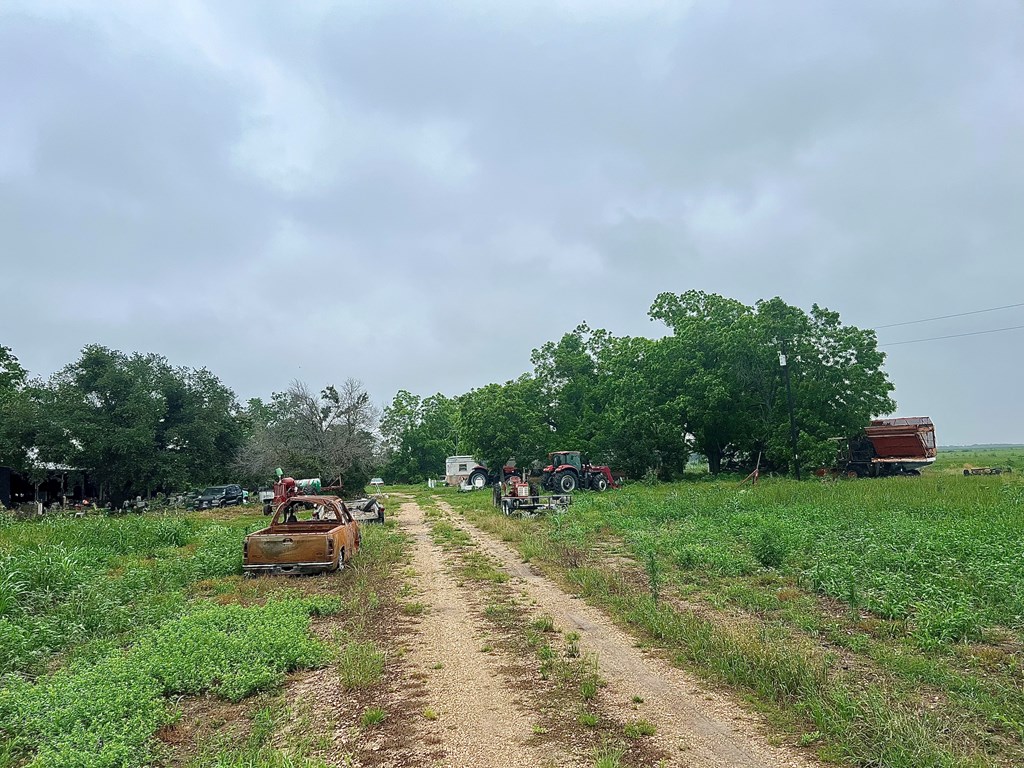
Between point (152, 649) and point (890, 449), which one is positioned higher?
point (890, 449)

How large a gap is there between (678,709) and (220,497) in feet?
124

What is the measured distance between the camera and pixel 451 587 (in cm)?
1041

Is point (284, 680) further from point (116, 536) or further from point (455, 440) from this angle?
point (455, 440)

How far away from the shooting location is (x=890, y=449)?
3494cm

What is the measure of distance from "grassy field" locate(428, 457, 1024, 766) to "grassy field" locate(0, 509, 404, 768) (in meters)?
3.64

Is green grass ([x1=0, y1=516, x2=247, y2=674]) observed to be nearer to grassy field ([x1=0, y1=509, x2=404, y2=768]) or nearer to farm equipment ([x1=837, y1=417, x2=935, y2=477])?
grassy field ([x1=0, y1=509, x2=404, y2=768])

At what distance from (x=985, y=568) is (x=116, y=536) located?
16.7 metres

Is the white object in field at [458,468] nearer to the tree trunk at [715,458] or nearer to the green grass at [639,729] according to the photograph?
the tree trunk at [715,458]

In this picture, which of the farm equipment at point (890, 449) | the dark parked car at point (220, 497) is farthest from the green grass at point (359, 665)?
the farm equipment at point (890, 449)

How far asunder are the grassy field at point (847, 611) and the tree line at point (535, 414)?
20.2 metres

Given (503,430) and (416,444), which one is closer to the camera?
(503,430)

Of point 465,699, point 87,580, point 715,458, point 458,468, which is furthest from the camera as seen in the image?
point 458,468

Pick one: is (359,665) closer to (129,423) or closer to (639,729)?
(639,729)

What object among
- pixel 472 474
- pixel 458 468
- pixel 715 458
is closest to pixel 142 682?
pixel 715 458
